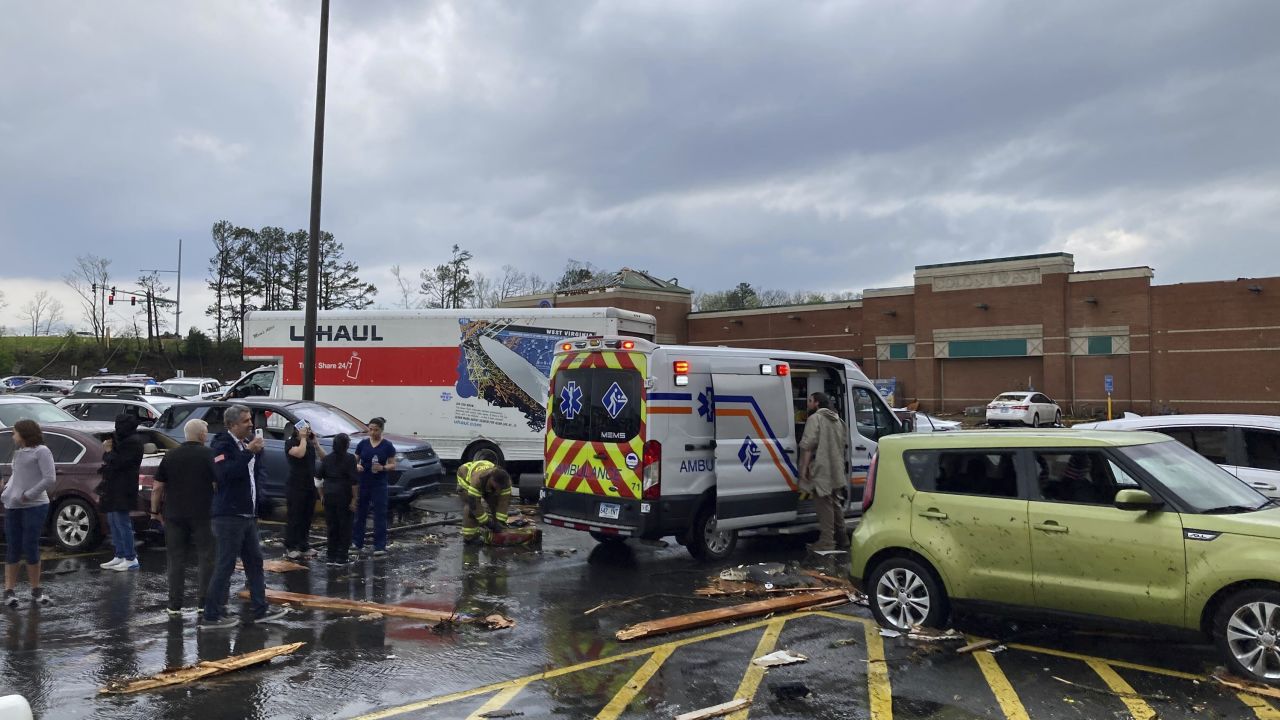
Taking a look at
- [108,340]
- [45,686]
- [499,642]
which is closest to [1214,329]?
[499,642]

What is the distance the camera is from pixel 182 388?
1241 inches

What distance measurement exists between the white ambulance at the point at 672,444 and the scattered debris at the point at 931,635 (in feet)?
10.5

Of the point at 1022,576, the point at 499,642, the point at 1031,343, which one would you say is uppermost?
the point at 1031,343

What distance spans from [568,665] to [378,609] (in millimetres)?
2410

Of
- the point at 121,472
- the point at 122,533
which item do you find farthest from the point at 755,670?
the point at 122,533

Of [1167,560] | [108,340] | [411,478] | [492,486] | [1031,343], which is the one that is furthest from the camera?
[108,340]

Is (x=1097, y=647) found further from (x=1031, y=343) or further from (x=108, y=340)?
(x=108, y=340)

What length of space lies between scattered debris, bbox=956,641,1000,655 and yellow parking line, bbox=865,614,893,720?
56 cm

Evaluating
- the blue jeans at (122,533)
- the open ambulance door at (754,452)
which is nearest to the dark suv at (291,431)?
the blue jeans at (122,533)

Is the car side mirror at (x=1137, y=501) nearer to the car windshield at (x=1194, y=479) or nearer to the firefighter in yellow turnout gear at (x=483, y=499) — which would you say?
the car windshield at (x=1194, y=479)

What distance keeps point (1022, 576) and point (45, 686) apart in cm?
674

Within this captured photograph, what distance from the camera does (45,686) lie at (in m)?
5.90

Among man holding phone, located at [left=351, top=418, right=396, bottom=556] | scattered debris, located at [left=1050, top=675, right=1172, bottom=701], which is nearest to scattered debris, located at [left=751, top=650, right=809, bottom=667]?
scattered debris, located at [left=1050, top=675, right=1172, bottom=701]

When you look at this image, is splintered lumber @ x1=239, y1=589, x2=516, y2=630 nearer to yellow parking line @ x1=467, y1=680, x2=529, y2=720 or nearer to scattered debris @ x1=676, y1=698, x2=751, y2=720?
yellow parking line @ x1=467, y1=680, x2=529, y2=720
